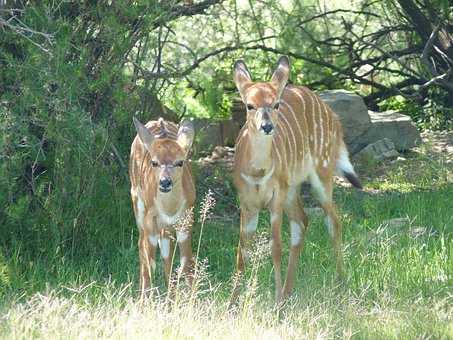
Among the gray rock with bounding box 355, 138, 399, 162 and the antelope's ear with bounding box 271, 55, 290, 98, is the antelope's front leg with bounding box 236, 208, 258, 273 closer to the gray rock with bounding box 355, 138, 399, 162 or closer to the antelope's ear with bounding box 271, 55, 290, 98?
the antelope's ear with bounding box 271, 55, 290, 98

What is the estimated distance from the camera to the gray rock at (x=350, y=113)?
36.6 feet

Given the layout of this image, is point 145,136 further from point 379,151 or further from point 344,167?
point 379,151

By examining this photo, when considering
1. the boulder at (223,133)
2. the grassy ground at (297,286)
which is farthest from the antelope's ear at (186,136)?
the boulder at (223,133)

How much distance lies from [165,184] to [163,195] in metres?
0.30

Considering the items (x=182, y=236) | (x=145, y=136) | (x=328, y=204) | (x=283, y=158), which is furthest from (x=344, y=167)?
(x=145, y=136)

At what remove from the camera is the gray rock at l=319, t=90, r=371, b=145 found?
1114 centimetres

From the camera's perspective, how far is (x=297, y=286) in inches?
272

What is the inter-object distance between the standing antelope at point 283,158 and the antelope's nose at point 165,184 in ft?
1.95

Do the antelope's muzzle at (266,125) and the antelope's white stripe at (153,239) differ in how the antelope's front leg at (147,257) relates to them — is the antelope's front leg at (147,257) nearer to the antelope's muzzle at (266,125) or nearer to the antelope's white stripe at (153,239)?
the antelope's white stripe at (153,239)

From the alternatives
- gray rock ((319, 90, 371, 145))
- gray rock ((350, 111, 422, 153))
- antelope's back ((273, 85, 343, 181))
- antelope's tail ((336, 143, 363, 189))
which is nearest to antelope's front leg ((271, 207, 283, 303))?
antelope's back ((273, 85, 343, 181))

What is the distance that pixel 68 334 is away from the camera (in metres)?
4.76

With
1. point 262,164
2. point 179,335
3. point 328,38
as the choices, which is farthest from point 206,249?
point 328,38

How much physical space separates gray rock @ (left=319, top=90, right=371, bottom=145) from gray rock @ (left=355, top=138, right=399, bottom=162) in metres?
0.19

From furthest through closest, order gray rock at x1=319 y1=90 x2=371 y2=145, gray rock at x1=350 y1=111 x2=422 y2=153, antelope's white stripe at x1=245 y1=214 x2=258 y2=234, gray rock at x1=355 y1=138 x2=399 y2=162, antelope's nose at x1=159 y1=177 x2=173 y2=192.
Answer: gray rock at x1=350 y1=111 x2=422 y2=153 < gray rock at x1=319 y1=90 x2=371 y2=145 < gray rock at x1=355 y1=138 x2=399 y2=162 < antelope's white stripe at x1=245 y1=214 x2=258 y2=234 < antelope's nose at x1=159 y1=177 x2=173 y2=192
